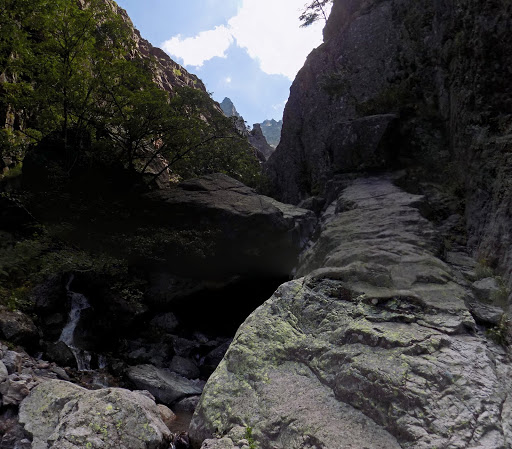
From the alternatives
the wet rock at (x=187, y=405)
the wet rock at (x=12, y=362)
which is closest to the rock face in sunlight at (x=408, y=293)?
the wet rock at (x=187, y=405)

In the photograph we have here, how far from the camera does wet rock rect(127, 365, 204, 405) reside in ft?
38.5

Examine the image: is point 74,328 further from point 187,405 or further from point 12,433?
point 12,433

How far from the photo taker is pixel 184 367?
14.6 metres

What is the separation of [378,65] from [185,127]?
13.9 m

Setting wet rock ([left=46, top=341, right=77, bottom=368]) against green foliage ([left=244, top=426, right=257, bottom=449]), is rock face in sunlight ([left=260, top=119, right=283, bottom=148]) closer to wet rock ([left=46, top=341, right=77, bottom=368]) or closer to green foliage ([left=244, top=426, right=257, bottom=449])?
wet rock ([left=46, top=341, right=77, bottom=368])

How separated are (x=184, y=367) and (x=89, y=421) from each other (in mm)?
9193

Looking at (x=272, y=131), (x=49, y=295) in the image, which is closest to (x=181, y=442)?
(x=49, y=295)

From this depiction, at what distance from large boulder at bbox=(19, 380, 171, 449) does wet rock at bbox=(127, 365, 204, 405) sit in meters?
4.99

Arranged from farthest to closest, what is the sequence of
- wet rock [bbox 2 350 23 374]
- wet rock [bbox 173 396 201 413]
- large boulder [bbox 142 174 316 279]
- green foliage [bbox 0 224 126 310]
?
large boulder [bbox 142 174 316 279]
green foliage [bbox 0 224 126 310]
wet rock [bbox 173 396 201 413]
wet rock [bbox 2 350 23 374]

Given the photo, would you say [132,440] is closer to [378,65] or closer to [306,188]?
[306,188]

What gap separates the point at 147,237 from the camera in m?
17.1

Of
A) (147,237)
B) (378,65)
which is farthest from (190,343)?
(378,65)

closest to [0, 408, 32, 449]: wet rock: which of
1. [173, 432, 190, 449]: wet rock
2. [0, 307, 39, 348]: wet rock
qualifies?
[173, 432, 190, 449]: wet rock

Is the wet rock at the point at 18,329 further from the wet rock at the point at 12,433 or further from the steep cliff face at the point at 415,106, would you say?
the steep cliff face at the point at 415,106
